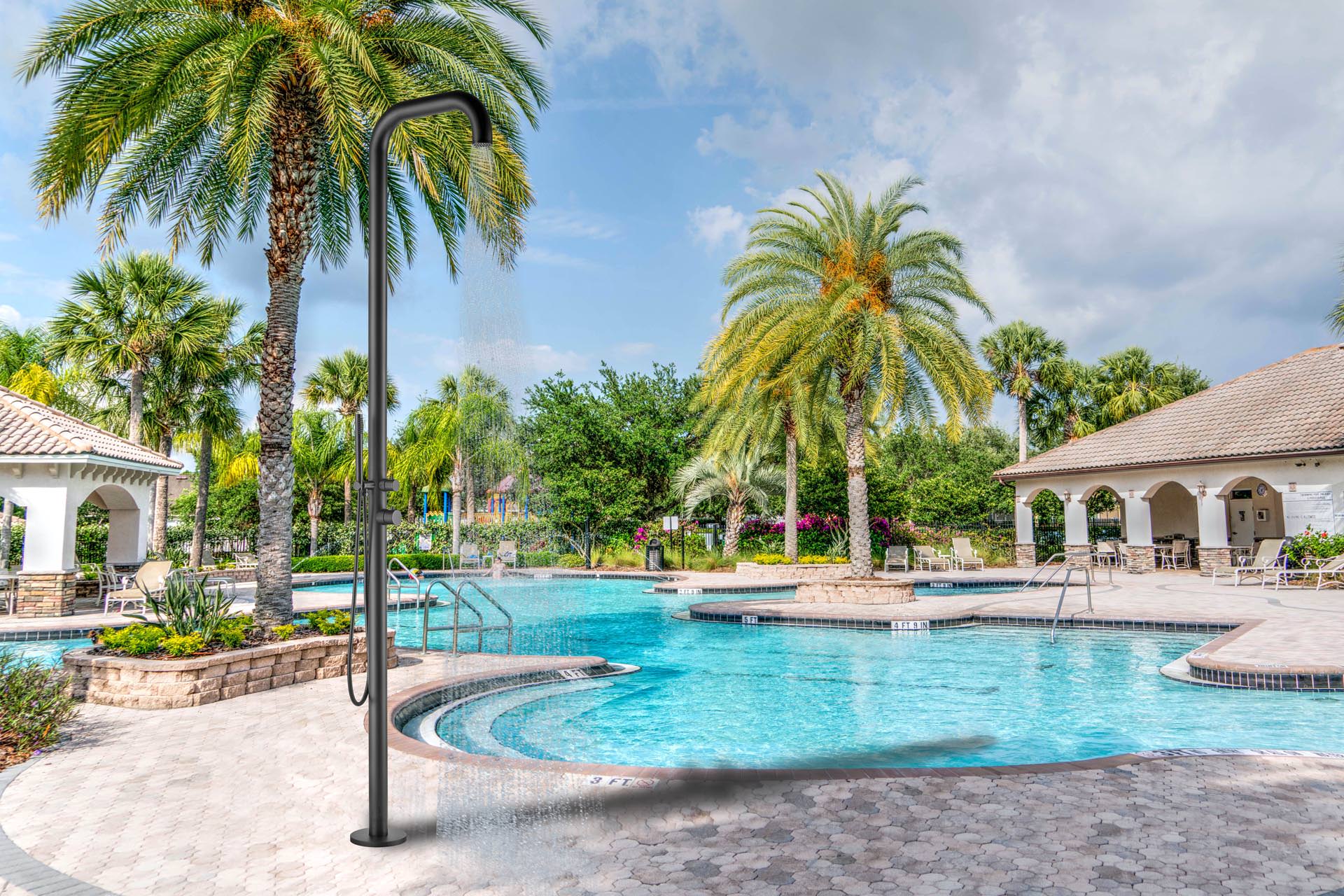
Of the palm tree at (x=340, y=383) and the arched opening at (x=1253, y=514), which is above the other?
the palm tree at (x=340, y=383)

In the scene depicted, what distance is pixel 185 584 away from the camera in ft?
27.6

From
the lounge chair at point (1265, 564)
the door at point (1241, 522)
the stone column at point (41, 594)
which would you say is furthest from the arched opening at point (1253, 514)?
the stone column at point (41, 594)

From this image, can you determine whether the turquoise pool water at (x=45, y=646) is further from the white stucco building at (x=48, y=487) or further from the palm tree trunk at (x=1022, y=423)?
the palm tree trunk at (x=1022, y=423)

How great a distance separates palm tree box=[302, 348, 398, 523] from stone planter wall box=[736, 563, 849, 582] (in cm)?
2129

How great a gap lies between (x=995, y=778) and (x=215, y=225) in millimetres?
12622

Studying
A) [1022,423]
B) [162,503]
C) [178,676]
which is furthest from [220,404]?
[1022,423]

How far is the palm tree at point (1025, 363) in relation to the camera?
3634 centimetres

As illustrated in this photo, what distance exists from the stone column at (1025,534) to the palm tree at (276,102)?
22007mm

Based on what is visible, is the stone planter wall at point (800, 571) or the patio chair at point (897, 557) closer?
the stone planter wall at point (800, 571)

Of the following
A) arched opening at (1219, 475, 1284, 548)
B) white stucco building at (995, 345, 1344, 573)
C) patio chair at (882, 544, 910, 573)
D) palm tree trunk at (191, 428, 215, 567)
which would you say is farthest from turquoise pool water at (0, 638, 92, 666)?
arched opening at (1219, 475, 1284, 548)

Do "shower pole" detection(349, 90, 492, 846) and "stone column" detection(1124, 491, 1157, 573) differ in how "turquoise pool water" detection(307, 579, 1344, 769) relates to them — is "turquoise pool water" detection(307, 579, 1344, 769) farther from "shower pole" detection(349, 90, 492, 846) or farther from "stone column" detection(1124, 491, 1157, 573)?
"stone column" detection(1124, 491, 1157, 573)

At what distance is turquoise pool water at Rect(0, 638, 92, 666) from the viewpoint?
11.3m

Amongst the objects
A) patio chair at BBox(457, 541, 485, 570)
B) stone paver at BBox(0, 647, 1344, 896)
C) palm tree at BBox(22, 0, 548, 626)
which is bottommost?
stone paver at BBox(0, 647, 1344, 896)

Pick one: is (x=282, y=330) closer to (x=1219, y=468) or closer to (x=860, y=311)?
(x=860, y=311)
